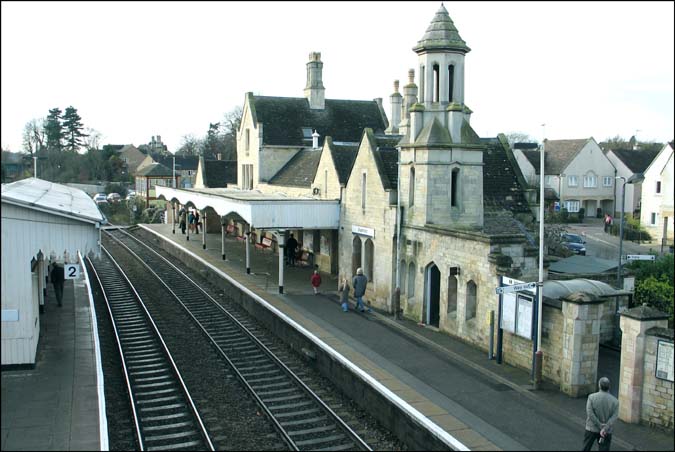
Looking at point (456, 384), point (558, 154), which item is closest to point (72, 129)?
point (558, 154)

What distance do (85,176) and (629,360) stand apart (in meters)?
79.2

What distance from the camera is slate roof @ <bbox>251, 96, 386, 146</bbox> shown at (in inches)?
1518

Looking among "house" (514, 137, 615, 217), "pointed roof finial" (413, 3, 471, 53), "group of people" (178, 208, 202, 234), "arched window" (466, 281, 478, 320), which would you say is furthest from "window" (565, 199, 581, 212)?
"arched window" (466, 281, 478, 320)

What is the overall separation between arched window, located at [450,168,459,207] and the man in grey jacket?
34.9ft

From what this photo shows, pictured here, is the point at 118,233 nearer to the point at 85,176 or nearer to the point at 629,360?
the point at 85,176

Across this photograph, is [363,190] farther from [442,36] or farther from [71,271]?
[71,271]

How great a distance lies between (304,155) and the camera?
36.8 metres

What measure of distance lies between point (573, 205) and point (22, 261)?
A: 51723 millimetres

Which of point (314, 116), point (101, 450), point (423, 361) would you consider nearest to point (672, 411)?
point (423, 361)

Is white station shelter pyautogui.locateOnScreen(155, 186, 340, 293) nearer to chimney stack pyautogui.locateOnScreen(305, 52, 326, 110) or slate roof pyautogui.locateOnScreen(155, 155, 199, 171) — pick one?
chimney stack pyautogui.locateOnScreen(305, 52, 326, 110)

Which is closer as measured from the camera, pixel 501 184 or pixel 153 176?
pixel 501 184

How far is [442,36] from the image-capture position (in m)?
20.2

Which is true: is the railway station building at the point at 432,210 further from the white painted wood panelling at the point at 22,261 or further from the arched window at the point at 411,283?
the white painted wood panelling at the point at 22,261

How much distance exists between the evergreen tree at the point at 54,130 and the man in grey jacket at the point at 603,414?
94325mm
